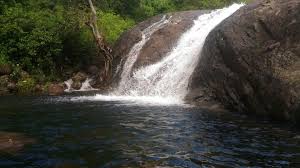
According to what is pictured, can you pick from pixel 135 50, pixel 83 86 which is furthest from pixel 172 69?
pixel 83 86

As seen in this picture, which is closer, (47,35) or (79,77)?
(79,77)

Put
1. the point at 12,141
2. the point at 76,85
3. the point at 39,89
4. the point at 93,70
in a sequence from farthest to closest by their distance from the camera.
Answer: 1. the point at 93,70
2. the point at 76,85
3. the point at 39,89
4. the point at 12,141

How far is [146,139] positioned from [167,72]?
12.8m

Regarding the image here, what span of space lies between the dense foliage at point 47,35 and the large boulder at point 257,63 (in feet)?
46.5

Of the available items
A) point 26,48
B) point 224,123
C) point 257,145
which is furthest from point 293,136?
point 26,48

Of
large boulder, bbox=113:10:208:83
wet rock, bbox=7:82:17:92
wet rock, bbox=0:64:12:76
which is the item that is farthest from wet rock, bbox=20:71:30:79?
large boulder, bbox=113:10:208:83

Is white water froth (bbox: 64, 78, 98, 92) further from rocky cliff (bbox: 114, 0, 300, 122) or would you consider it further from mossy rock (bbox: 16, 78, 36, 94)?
rocky cliff (bbox: 114, 0, 300, 122)

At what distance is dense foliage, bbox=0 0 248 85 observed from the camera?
31.4 m

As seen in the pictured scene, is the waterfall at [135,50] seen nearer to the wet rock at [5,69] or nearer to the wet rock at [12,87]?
the wet rock at [12,87]

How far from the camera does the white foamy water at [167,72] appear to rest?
23.0 m

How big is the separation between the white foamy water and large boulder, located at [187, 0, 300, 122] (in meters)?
1.76

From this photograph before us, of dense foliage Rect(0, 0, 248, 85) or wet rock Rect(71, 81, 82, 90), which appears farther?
dense foliage Rect(0, 0, 248, 85)

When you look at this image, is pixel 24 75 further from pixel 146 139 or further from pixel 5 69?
pixel 146 139

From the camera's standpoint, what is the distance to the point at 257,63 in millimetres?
17109
